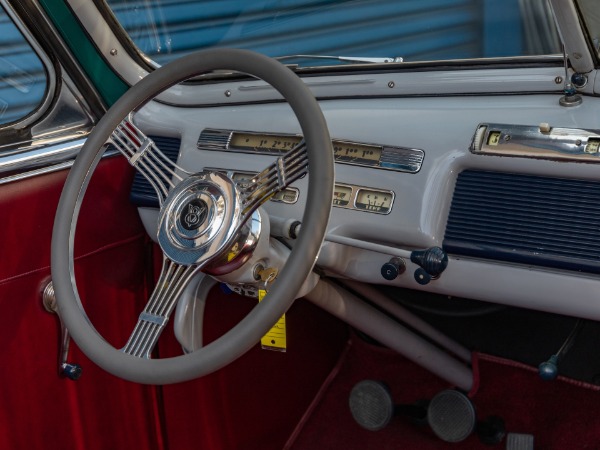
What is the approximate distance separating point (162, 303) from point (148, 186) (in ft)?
1.90

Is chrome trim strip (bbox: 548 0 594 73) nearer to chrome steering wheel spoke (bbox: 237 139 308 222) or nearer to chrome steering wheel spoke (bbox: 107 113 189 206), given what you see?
chrome steering wheel spoke (bbox: 237 139 308 222)

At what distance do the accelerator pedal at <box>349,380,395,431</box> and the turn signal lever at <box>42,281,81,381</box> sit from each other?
817mm

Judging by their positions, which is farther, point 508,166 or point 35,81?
point 35,81

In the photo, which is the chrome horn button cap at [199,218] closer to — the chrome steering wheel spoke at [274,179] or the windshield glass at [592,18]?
the chrome steering wheel spoke at [274,179]

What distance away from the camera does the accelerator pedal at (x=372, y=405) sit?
2246 mm

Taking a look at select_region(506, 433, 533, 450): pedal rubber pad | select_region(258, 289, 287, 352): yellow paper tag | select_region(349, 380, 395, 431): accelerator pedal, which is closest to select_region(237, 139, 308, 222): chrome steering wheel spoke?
select_region(258, 289, 287, 352): yellow paper tag

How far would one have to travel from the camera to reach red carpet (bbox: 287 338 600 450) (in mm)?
2225

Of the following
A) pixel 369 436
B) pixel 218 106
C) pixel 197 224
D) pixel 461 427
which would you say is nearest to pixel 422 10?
pixel 218 106

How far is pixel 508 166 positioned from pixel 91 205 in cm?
92

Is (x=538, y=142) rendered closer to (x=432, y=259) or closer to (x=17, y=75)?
(x=432, y=259)

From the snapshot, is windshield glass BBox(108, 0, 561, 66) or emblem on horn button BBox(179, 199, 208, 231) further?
windshield glass BBox(108, 0, 561, 66)

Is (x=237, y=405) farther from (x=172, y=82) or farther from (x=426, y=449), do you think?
(x=172, y=82)

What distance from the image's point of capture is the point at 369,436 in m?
2.41

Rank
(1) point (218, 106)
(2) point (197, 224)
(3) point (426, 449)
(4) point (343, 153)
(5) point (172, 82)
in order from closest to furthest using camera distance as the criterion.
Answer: (2) point (197, 224) → (5) point (172, 82) → (4) point (343, 153) → (1) point (218, 106) → (3) point (426, 449)
